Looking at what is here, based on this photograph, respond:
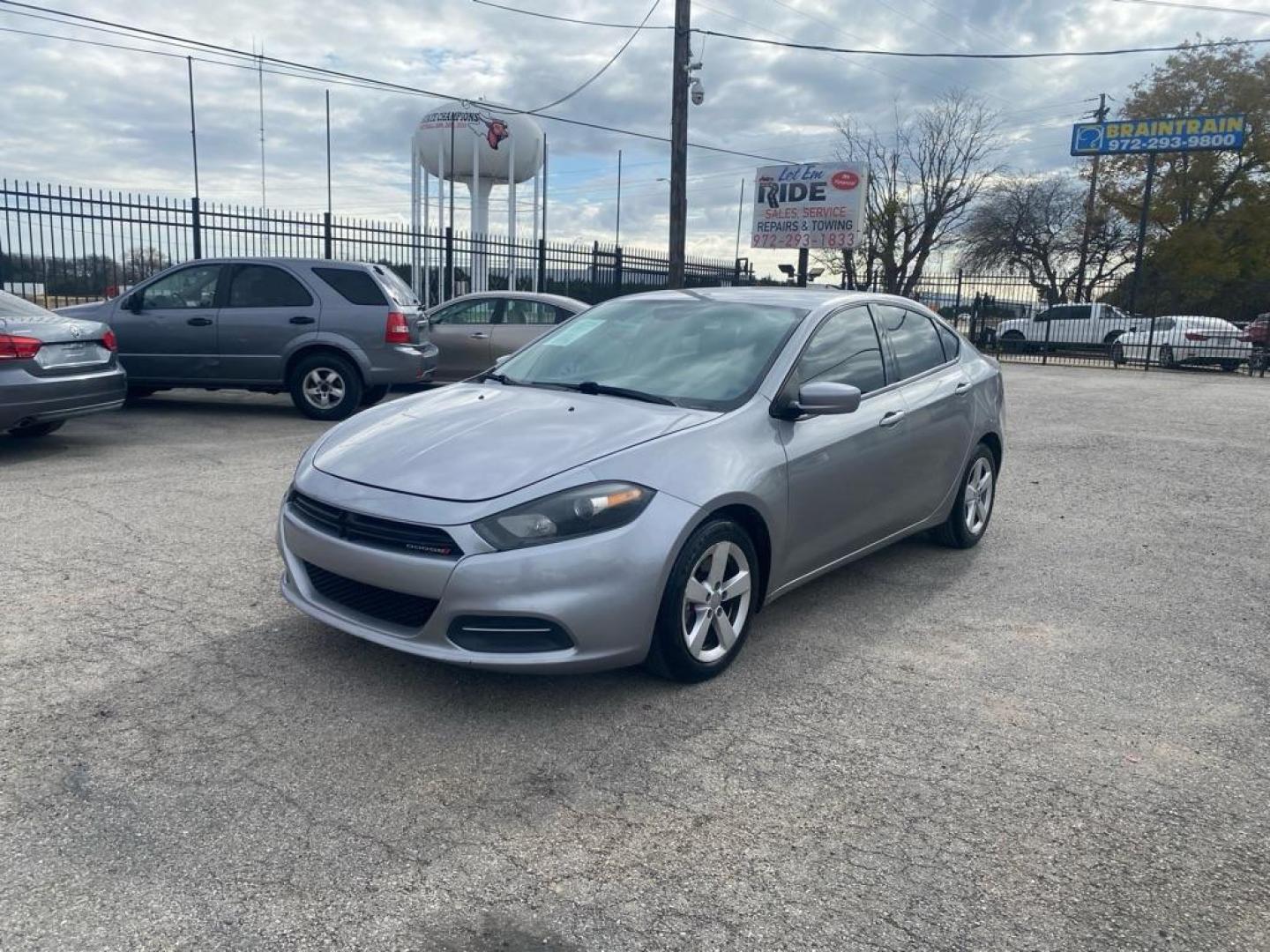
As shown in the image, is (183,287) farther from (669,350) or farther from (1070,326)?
(1070,326)

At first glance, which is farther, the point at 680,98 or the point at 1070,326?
the point at 1070,326

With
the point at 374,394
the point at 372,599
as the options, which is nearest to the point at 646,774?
the point at 372,599

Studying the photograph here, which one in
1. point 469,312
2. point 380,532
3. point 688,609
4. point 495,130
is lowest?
point 688,609

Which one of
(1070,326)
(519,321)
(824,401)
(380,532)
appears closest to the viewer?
(380,532)

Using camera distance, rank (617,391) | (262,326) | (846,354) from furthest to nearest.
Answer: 1. (262,326)
2. (846,354)
3. (617,391)

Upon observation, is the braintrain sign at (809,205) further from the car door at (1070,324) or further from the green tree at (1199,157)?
the green tree at (1199,157)

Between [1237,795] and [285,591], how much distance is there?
11.4 ft

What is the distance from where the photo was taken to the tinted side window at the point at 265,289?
10.2m

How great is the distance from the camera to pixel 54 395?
7.56 meters

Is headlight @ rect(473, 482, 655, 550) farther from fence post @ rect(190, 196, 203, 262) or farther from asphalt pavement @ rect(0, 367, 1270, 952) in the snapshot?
fence post @ rect(190, 196, 203, 262)

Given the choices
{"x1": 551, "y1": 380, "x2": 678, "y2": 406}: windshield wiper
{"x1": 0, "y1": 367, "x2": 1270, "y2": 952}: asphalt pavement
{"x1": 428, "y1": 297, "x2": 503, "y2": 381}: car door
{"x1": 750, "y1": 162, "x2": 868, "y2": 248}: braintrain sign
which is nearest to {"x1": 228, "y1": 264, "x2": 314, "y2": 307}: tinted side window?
{"x1": 428, "y1": 297, "x2": 503, "y2": 381}: car door

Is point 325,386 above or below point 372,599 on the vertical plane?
above

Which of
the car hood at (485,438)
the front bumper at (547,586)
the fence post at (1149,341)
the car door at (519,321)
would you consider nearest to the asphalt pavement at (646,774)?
the front bumper at (547,586)

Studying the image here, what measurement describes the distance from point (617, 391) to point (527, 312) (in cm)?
817
